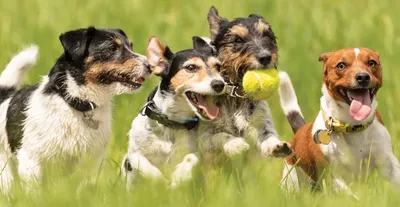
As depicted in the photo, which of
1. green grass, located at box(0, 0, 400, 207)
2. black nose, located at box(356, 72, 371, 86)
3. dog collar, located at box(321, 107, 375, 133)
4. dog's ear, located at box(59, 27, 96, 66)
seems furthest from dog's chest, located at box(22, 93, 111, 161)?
black nose, located at box(356, 72, 371, 86)

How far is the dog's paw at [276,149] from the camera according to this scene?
768cm

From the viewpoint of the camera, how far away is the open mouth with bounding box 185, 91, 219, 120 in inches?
311

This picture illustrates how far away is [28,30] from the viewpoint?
478 inches

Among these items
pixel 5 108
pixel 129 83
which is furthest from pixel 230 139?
pixel 5 108

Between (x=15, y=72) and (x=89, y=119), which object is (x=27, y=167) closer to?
(x=89, y=119)

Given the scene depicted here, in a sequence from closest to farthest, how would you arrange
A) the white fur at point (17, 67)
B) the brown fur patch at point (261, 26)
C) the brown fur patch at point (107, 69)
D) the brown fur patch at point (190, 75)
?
1. the brown fur patch at point (190, 75)
2. the brown fur patch at point (107, 69)
3. the brown fur patch at point (261, 26)
4. the white fur at point (17, 67)

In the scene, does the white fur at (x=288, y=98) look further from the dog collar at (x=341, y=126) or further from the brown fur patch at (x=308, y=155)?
the dog collar at (x=341, y=126)

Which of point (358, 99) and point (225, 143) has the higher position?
point (358, 99)

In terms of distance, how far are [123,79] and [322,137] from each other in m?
1.62

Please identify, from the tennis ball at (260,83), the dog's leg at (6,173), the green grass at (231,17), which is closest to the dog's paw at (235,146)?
the tennis ball at (260,83)

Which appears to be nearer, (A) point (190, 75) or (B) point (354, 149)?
(A) point (190, 75)

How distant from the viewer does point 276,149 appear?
769cm

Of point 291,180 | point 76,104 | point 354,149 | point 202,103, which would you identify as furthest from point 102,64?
point 354,149

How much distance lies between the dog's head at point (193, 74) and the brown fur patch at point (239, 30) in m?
0.24
